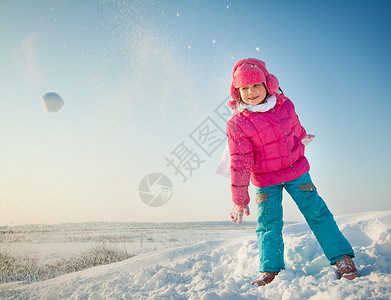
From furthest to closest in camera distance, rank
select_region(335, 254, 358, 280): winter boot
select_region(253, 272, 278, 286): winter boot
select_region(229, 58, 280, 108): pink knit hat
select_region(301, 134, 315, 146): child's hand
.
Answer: select_region(301, 134, 315, 146): child's hand, select_region(229, 58, 280, 108): pink knit hat, select_region(253, 272, 278, 286): winter boot, select_region(335, 254, 358, 280): winter boot

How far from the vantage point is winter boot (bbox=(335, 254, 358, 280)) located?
1562 mm

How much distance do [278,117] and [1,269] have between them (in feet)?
15.7

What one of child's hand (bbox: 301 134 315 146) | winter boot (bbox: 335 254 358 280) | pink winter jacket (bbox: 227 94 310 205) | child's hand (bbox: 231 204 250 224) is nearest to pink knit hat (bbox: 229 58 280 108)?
pink winter jacket (bbox: 227 94 310 205)

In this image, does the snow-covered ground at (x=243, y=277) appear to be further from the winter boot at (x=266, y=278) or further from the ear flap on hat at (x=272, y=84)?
the ear flap on hat at (x=272, y=84)

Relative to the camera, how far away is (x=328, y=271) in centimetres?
169

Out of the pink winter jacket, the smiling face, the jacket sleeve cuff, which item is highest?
the smiling face

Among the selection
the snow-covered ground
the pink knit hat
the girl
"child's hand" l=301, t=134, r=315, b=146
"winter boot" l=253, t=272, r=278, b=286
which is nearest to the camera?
the snow-covered ground

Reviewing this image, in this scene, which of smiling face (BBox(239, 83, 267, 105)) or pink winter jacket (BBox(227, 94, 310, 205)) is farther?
smiling face (BBox(239, 83, 267, 105))

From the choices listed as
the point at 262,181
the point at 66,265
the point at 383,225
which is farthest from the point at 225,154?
the point at 66,265

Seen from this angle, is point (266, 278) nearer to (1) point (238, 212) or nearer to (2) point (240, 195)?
(1) point (238, 212)

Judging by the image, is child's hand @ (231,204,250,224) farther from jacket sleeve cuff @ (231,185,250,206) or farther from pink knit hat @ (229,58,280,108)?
pink knit hat @ (229,58,280,108)

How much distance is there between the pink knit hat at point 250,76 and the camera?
2057 millimetres

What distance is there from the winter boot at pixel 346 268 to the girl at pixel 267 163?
0.55 ft

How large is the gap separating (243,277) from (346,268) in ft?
2.59
